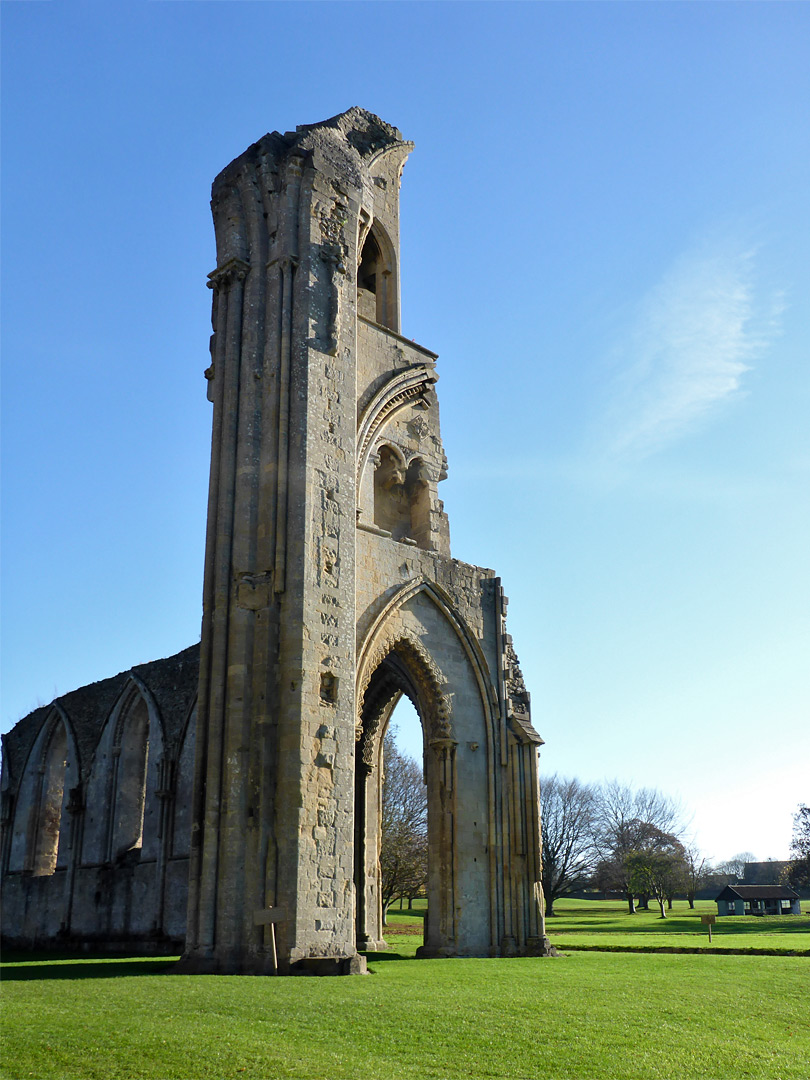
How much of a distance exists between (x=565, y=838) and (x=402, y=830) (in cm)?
1732

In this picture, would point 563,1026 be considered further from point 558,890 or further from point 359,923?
point 558,890

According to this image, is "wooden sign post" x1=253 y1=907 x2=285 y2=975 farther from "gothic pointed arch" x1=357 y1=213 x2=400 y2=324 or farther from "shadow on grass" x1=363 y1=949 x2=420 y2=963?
"gothic pointed arch" x1=357 y1=213 x2=400 y2=324

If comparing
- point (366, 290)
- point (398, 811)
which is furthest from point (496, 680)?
point (398, 811)

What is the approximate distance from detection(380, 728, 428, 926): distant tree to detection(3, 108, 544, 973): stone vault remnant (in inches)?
516

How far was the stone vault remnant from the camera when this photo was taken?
15.2 m

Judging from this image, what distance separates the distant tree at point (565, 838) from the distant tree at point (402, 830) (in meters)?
10.5

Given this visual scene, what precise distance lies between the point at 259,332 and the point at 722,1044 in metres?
13.5

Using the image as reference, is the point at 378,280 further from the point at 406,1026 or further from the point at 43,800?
the point at 406,1026

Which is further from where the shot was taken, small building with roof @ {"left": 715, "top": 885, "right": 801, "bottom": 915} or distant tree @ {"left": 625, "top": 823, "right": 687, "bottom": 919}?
small building with roof @ {"left": 715, "top": 885, "right": 801, "bottom": 915}

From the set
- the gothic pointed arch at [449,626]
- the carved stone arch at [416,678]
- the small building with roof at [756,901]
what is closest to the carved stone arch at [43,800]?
the carved stone arch at [416,678]

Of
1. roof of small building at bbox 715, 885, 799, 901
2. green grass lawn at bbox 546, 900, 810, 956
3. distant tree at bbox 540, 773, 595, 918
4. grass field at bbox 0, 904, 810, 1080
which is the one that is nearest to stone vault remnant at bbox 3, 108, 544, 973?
grass field at bbox 0, 904, 810, 1080

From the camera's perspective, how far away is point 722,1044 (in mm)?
8789

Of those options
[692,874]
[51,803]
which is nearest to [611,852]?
[692,874]

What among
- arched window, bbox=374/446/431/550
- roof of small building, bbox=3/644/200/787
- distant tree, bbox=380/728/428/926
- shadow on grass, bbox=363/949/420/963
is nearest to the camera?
shadow on grass, bbox=363/949/420/963
